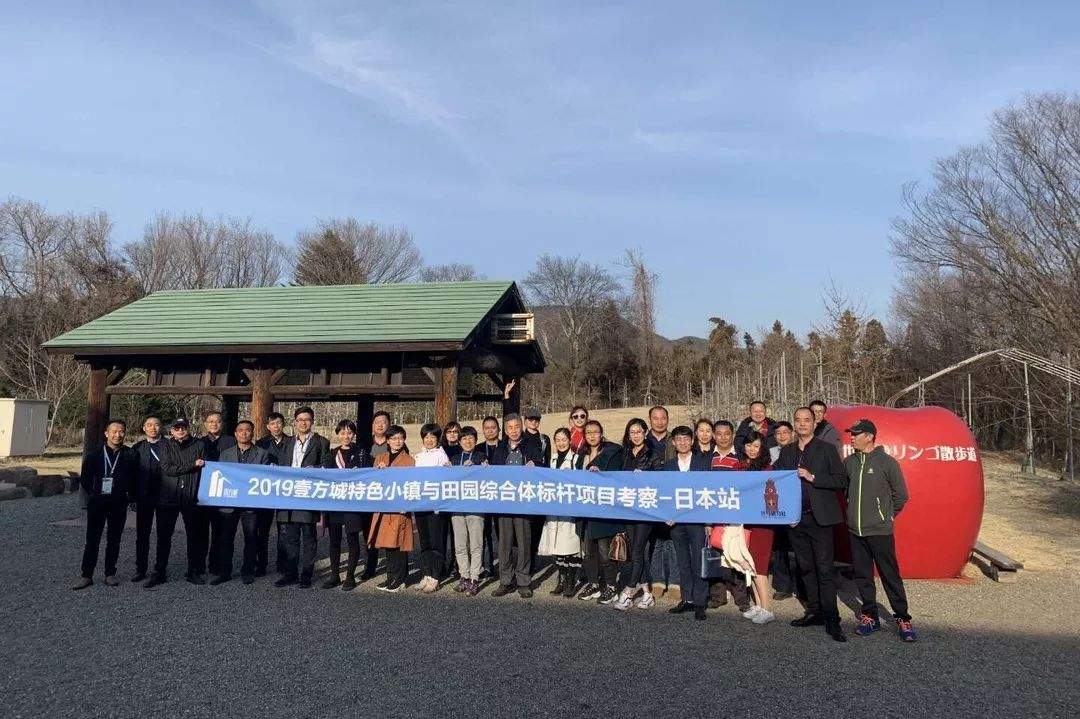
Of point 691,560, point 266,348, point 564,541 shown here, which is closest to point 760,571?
point 691,560

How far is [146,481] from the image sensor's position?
7.44 meters

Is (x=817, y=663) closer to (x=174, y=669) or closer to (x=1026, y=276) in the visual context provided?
(x=174, y=669)

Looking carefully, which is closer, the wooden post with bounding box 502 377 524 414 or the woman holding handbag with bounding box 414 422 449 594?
the woman holding handbag with bounding box 414 422 449 594

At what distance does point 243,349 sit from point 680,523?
742 centimetres

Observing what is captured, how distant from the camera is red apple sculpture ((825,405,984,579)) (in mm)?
7508

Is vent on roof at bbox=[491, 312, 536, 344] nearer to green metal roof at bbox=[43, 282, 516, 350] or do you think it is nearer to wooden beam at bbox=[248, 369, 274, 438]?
green metal roof at bbox=[43, 282, 516, 350]

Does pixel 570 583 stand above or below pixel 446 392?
below

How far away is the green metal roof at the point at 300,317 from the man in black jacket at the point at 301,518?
2651 millimetres

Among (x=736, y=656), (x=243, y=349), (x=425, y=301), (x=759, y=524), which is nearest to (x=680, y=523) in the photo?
(x=759, y=524)

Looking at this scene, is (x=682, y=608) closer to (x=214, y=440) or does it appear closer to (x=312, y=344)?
(x=214, y=440)

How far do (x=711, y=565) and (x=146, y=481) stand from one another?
582 centimetres

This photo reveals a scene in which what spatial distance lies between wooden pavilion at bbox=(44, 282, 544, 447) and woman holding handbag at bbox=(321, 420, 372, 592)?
2.29 meters

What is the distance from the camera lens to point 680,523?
265 inches

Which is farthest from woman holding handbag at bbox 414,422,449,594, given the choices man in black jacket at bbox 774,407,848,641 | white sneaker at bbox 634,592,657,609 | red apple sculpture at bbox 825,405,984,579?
red apple sculpture at bbox 825,405,984,579
